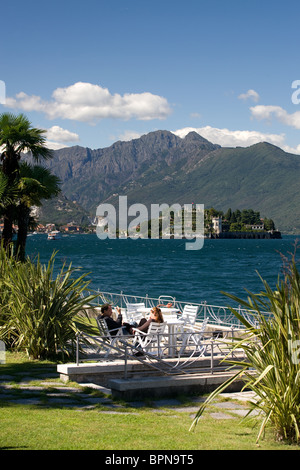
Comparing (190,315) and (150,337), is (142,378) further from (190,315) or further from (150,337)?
(190,315)

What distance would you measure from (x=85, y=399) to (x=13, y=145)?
10536mm

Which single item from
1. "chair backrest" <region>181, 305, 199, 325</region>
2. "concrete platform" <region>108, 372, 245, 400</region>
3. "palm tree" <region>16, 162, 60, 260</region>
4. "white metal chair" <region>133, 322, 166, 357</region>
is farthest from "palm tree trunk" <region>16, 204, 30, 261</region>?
"concrete platform" <region>108, 372, 245, 400</region>

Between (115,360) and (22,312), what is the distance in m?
2.27

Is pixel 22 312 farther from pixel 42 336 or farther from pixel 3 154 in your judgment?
pixel 3 154

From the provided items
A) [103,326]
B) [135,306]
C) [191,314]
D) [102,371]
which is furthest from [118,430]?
[135,306]

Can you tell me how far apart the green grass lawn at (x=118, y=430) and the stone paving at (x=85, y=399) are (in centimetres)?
9

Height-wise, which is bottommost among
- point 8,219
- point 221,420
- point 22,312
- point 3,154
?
point 221,420

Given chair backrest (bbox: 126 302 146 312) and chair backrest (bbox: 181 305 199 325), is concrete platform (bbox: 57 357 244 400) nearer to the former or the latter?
chair backrest (bbox: 181 305 199 325)

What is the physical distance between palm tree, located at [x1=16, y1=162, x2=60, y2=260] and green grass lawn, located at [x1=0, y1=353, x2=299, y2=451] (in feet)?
30.5

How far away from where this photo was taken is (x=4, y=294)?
12562mm

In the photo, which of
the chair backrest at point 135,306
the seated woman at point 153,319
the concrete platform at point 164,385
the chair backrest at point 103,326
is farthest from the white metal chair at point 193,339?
the chair backrest at point 135,306

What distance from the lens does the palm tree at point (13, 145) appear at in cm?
1703

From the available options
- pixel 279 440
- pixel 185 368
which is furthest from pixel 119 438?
pixel 185 368
